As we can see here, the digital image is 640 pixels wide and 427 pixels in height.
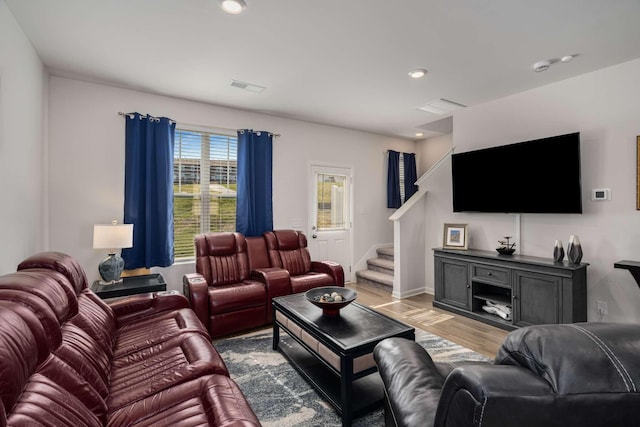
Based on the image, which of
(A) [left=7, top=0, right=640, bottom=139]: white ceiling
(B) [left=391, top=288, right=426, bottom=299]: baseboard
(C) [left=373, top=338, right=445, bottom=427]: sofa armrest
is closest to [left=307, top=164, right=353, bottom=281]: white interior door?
(B) [left=391, top=288, right=426, bottom=299]: baseboard

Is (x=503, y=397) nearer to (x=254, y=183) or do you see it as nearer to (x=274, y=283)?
(x=274, y=283)

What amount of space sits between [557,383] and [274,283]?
3020 mm

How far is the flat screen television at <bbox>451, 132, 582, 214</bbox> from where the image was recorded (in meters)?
3.16

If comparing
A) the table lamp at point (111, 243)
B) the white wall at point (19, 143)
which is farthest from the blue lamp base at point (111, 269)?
the white wall at point (19, 143)

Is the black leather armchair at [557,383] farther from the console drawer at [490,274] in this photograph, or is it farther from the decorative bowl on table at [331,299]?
the console drawer at [490,274]

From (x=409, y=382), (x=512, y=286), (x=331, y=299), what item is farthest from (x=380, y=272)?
(x=409, y=382)

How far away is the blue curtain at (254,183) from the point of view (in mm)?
4230

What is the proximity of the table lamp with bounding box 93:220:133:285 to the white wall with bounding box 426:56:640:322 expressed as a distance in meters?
4.33

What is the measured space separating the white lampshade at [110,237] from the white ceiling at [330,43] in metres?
1.58

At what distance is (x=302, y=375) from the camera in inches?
93.5

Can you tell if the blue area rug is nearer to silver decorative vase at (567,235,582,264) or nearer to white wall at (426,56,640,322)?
silver decorative vase at (567,235,582,264)

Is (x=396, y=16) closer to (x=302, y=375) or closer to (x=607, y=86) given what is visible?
(x=607, y=86)

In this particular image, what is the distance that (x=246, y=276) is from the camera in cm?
384

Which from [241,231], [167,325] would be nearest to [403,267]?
[241,231]
